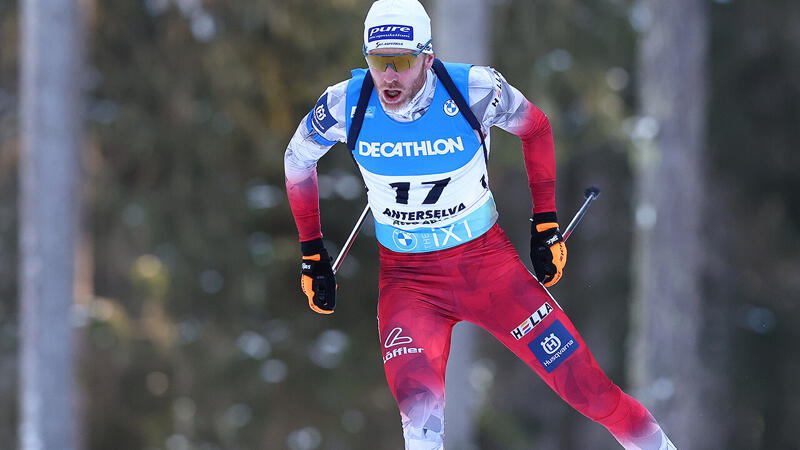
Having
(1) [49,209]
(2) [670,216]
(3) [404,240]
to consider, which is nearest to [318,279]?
(3) [404,240]

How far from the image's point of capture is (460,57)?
9.12 metres

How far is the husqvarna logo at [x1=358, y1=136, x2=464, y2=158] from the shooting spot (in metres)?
4.11

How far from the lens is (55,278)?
966cm

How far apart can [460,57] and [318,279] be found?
501 cm

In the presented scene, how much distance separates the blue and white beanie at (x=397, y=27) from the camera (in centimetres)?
397

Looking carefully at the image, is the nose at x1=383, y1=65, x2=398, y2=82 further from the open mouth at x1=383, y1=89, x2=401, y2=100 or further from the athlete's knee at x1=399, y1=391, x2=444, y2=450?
the athlete's knee at x1=399, y1=391, x2=444, y2=450

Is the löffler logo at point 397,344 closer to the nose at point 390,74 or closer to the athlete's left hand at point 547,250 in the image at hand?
the athlete's left hand at point 547,250

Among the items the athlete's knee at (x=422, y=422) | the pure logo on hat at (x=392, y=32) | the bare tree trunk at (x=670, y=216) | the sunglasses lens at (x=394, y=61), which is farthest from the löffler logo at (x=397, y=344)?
the bare tree trunk at (x=670, y=216)

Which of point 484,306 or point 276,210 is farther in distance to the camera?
point 276,210

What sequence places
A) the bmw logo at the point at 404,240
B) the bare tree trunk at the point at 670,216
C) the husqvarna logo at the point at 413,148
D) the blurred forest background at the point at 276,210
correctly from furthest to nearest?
the blurred forest background at the point at 276,210
the bare tree trunk at the point at 670,216
the bmw logo at the point at 404,240
the husqvarna logo at the point at 413,148

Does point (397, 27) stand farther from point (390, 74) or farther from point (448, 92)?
point (448, 92)

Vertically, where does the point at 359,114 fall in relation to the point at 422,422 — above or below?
above

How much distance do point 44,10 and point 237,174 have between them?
3296 mm

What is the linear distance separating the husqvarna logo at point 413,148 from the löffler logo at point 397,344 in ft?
2.49
